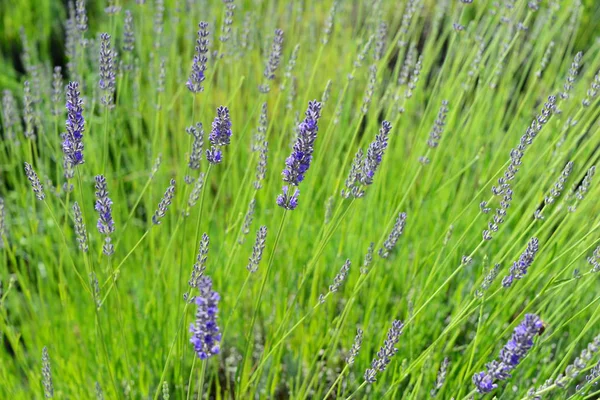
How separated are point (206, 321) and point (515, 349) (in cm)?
60

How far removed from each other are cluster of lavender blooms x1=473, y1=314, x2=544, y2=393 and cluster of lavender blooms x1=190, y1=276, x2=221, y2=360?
575 millimetres

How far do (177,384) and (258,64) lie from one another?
1.95m

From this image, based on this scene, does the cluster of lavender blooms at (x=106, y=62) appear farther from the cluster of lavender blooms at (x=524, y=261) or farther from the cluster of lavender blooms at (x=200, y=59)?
the cluster of lavender blooms at (x=524, y=261)

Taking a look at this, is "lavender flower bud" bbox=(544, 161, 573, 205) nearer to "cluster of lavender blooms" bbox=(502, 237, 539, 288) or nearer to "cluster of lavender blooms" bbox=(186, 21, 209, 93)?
"cluster of lavender blooms" bbox=(502, 237, 539, 288)

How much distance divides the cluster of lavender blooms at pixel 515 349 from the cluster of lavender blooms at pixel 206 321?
0.58 meters

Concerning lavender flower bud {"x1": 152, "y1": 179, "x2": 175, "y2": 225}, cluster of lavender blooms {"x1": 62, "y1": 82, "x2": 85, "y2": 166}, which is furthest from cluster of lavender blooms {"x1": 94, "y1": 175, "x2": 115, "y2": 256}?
lavender flower bud {"x1": 152, "y1": 179, "x2": 175, "y2": 225}

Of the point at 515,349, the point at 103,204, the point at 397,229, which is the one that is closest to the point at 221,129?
the point at 103,204

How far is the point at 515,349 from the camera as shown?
118 centimetres

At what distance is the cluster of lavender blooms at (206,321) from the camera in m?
1.04

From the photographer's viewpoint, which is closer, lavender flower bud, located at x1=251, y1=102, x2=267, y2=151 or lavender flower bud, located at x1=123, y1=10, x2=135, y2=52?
lavender flower bud, located at x1=251, y1=102, x2=267, y2=151

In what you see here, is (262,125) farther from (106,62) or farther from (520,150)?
(520,150)

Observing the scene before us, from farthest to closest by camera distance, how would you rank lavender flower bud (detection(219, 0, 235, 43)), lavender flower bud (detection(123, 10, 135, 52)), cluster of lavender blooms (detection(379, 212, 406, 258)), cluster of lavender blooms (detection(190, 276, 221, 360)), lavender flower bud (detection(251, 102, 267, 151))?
1. lavender flower bud (detection(123, 10, 135, 52))
2. lavender flower bud (detection(219, 0, 235, 43))
3. lavender flower bud (detection(251, 102, 267, 151))
4. cluster of lavender blooms (detection(379, 212, 406, 258))
5. cluster of lavender blooms (detection(190, 276, 221, 360))

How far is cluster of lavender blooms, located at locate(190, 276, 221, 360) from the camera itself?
3.42 ft

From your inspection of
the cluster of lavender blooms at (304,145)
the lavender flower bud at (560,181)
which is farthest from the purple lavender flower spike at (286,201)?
the lavender flower bud at (560,181)
